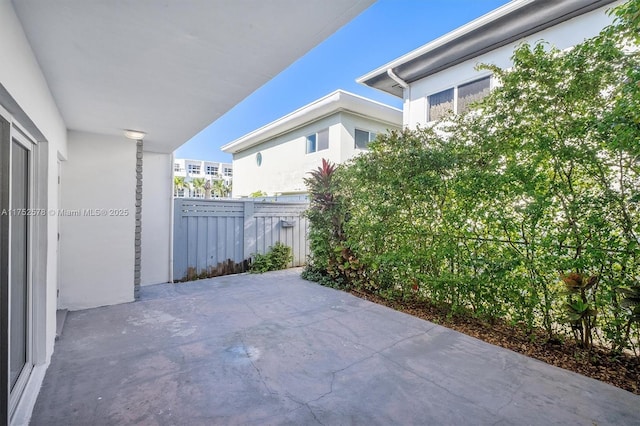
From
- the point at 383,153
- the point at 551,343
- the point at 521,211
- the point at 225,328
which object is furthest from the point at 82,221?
the point at 551,343

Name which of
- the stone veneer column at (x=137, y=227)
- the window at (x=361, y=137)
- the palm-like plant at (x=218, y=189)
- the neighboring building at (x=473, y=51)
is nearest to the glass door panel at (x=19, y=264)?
the stone veneer column at (x=137, y=227)

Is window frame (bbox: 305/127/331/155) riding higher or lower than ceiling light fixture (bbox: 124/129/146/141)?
higher

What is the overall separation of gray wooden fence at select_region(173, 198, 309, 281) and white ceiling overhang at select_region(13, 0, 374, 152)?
309cm

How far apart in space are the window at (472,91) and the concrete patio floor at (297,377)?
560cm

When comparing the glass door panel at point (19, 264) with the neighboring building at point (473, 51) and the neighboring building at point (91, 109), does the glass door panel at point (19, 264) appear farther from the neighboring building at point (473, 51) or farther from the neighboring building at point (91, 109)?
the neighboring building at point (473, 51)

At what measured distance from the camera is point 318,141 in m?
10.5

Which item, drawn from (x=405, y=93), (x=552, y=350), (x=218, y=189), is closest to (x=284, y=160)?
(x=405, y=93)

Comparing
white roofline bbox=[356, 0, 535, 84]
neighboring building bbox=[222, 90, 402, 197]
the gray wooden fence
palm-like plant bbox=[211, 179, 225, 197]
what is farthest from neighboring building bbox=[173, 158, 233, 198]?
white roofline bbox=[356, 0, 535, 84]

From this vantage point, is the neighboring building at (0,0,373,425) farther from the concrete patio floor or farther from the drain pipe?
the drain pipe

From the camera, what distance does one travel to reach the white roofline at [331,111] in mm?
9109

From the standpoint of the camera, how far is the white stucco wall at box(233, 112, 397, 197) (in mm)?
9703

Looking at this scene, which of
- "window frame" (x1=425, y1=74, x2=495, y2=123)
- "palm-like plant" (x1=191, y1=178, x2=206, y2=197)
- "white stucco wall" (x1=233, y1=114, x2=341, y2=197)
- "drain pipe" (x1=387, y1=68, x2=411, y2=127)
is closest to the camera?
"window frame" (x1=425, y1=74, x2=495, y2=123)

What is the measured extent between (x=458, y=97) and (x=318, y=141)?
15.7ft

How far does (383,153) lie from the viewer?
183 inches
